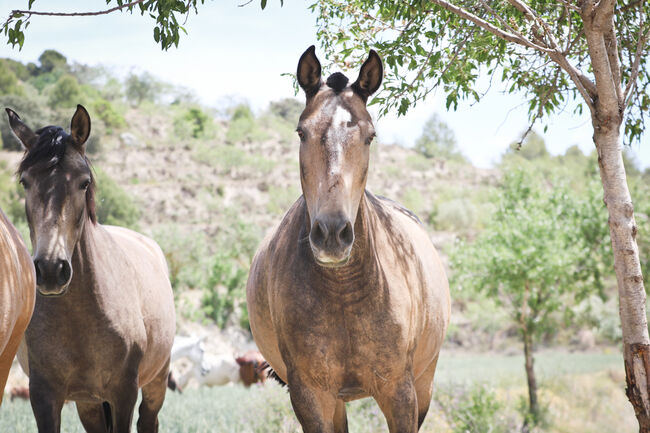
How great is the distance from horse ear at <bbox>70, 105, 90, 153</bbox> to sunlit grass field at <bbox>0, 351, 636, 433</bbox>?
4462 mm

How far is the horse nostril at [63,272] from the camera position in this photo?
368cm

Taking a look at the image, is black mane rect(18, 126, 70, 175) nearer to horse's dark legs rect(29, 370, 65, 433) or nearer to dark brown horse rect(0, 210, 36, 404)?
dark brown horse rect(0, 210, 36, 404)

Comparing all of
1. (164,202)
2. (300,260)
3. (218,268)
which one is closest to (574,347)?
(218,268)

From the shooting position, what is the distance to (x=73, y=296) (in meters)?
4.18

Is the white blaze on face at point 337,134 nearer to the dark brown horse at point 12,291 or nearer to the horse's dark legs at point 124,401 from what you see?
the dark brown horse at point 12,291

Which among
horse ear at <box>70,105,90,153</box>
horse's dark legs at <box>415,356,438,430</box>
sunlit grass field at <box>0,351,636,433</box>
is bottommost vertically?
sunlit grass field at <box>0,351,636,433</box>

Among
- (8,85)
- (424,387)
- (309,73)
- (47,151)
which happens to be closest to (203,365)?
(424,387)

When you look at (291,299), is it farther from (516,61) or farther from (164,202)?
(164,202)

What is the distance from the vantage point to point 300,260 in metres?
3.48

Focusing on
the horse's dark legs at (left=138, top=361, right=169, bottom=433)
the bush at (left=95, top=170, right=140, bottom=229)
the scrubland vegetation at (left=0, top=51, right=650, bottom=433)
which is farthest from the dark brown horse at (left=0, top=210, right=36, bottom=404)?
the bush at (left=95, top=170, right=140, bottom=229)

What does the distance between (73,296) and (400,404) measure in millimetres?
2356

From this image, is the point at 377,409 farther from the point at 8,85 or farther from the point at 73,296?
the point at 8,85

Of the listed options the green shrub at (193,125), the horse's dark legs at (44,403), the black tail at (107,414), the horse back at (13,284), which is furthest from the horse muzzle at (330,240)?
the green shrub at (193,125)

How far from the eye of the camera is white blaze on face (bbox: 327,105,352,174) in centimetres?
296
